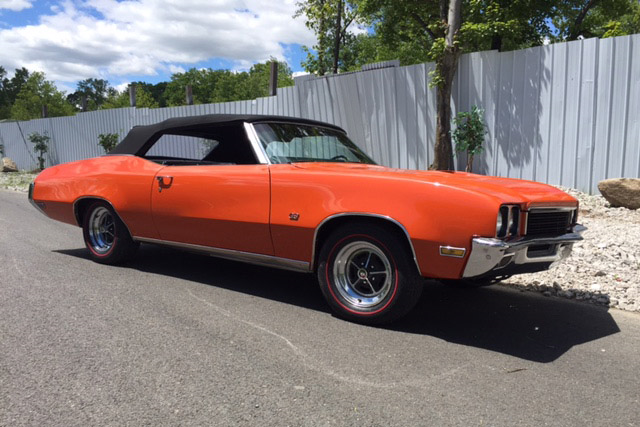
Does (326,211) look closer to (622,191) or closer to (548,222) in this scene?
(548,222)

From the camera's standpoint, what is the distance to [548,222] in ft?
12.0

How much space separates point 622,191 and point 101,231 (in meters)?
7.06

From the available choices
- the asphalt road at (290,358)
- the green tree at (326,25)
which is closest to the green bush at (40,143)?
the green tree at (326,25)

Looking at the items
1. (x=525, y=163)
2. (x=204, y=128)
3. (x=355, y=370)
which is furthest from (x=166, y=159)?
(x=525, y=163)


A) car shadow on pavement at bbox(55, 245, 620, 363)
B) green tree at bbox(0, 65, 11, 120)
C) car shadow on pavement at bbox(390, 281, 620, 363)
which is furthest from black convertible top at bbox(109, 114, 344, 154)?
green tree at bbox(0, 65, 11, 120)

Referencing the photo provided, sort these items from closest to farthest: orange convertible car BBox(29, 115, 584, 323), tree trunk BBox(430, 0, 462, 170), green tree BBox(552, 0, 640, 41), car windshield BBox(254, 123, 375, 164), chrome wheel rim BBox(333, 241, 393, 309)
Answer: orange convertible car BBox(29, 115, 584, 323)
chrome wheel rim BBox(333, 241, 393, 309)
car windshield BBox(254, 123, 375, 164)
tree trunk BBox(430, 0, 462, 170)
green tree BBox(552, 0, 640, 41)

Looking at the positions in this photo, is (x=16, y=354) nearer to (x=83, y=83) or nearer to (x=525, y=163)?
(x=525, y=163)

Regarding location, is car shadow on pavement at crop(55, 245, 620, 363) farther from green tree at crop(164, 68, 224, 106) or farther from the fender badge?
green tree at crop(164, 68, 224, 106)

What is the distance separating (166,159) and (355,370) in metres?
3.62

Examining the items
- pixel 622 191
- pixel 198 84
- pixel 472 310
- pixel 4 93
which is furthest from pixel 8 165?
pixel 4 93

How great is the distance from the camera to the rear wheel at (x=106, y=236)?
5.32 metres

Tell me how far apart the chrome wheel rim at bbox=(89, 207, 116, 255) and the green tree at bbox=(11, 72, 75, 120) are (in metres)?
39.5

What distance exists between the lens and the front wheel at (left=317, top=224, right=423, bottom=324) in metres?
3.53

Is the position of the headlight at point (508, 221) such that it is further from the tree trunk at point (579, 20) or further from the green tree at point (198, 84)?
the green tree at point (198, 84)
